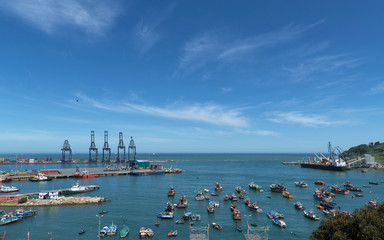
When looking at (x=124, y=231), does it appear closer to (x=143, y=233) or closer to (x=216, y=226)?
(x=143, y=233)

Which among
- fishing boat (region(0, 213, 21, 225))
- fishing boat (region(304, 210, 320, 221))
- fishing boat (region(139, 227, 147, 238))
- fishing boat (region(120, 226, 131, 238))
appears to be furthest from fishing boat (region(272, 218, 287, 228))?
fishing boat (region(0, 213, 21, 225))

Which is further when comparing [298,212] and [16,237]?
[298,212]

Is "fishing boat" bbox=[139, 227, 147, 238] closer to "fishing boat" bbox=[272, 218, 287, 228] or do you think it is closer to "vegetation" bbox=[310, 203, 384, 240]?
"fishing boat" bbox=[272, 218, 287, 228]

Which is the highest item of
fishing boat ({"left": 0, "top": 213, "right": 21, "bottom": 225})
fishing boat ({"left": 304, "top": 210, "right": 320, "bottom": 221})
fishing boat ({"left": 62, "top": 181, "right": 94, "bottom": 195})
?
fishing boat ({"left": 0, "top": 213, "right": 21, "bottom": 225})

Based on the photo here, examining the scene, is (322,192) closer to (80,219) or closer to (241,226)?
(241,226)

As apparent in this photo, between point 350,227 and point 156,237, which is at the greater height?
point 350,227

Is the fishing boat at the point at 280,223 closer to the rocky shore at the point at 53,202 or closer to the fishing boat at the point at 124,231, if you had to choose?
the fishing boat at the point at 124,231

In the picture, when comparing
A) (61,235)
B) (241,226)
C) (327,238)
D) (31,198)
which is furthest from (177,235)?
(31,198)

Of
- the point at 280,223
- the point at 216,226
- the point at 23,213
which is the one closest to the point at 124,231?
the point at 216,226
